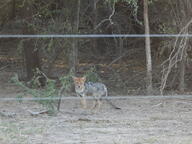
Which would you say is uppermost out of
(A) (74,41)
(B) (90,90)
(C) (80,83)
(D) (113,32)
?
(D) (113,32)

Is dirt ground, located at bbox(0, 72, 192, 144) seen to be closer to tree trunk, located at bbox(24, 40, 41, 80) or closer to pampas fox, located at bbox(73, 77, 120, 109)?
pampas fox, located at bbox(73, 77, 120, 109)

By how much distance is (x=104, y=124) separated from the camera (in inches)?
346

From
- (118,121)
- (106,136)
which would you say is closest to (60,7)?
(118,121)

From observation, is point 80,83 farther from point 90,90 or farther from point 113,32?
point 113,32

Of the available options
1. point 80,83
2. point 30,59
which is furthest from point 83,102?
point 30,59

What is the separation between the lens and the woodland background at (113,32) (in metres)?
12.2

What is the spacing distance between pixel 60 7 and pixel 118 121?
196 inches

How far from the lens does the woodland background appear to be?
479 inches

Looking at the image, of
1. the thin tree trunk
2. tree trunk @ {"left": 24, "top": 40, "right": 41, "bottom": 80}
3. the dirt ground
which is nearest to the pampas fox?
the dirt ground

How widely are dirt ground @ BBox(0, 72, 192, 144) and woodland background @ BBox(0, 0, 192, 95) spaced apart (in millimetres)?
902

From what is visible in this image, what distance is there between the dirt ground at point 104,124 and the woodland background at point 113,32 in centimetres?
90

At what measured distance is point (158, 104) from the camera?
11.2 m

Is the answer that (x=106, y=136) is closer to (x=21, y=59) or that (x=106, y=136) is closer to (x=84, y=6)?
(x=84, y=6)

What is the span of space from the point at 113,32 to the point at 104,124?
5.64 m
